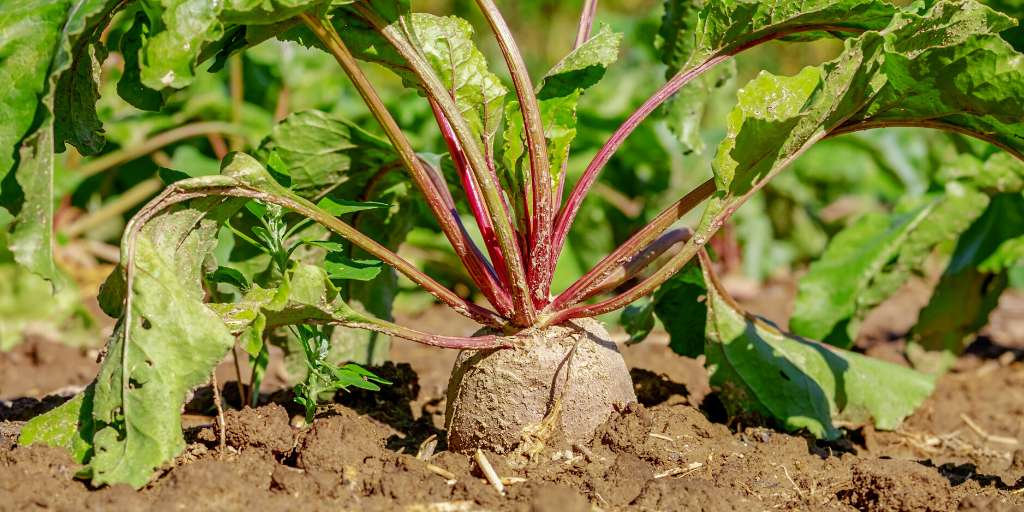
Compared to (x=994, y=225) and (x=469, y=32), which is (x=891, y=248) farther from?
(x=469, y=32)

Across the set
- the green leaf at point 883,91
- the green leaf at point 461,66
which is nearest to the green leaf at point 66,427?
the green leaf at point 461,66

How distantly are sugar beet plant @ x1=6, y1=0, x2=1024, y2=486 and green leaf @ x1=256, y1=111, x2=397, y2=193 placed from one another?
0.01 m

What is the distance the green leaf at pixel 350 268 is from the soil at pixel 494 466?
356mm

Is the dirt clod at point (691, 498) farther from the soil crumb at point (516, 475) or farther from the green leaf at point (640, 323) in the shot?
the green leaf at point (640, 323)

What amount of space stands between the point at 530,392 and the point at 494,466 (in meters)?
0.22

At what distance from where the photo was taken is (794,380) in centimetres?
242

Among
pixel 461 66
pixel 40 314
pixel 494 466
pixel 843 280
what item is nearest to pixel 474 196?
pixel 461 66

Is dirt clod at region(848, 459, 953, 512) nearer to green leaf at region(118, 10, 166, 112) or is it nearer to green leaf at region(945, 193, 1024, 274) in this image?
green leaf at region(118, 10, 166, 112)

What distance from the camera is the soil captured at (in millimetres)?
1587

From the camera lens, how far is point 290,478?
1683 millimetres

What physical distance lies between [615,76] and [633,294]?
6664mm

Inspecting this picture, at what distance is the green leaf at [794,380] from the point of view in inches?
93.7

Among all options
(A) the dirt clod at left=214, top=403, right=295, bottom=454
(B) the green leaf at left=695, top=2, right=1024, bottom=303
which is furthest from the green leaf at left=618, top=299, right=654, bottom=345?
(A) the dirt clod at left=214, top=403, right=295, bottom=454

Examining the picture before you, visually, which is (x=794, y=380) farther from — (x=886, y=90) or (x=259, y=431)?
(x=259, y=431)
